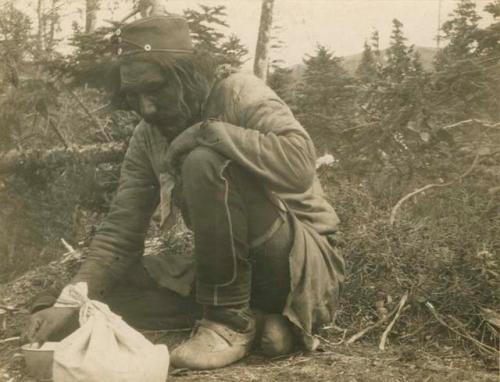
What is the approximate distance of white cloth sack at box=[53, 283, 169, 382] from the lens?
6.44 ft

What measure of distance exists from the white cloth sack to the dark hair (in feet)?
3.26

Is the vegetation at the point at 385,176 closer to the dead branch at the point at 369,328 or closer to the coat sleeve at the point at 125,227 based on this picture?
the dead branch at the point at 369,328

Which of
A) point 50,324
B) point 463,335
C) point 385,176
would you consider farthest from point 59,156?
point 463,335

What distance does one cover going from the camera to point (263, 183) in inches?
96.6

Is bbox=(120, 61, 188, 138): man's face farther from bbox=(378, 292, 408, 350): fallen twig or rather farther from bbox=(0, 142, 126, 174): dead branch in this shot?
bbox=(0, 142, 126, 174): dead branch

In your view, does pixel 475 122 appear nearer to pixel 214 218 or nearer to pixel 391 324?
pixel 391 324

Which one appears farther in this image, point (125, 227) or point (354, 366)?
point (125, 227)

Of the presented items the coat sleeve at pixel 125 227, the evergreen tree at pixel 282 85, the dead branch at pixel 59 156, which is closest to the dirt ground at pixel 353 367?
the coat sleeve at pixel 125 227

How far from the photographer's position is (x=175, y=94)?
2637 mm

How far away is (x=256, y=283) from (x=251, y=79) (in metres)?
0.90

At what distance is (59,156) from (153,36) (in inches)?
134

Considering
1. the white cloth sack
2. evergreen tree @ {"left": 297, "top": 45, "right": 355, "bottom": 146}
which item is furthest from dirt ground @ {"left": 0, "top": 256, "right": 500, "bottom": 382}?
evergreen tree @ {"left": 297, "top": 45, "right": 355, "bottom": 146}

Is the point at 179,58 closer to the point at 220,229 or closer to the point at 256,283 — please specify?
the point at 220,229

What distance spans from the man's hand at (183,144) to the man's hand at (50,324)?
0.73 metres
